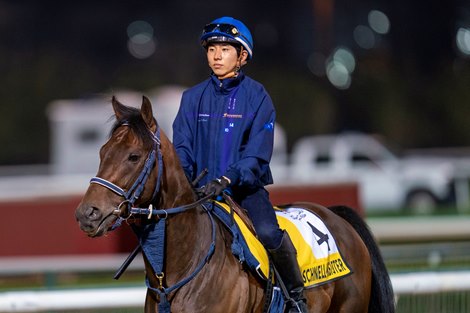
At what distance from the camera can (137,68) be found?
36.1 metres

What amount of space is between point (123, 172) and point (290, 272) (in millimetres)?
1491

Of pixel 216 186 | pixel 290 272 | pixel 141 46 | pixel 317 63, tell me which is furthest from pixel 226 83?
pixel 141 46

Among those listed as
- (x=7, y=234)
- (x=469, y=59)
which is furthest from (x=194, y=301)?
(x=469, y=59)

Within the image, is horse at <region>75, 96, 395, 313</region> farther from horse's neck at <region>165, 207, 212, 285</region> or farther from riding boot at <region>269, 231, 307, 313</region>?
riding boot at <region>269, 231, 307, 313</region>

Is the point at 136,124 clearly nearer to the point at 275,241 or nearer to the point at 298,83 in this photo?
the point at 275,241

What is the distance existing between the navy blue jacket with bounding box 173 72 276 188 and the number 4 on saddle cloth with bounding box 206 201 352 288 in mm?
239

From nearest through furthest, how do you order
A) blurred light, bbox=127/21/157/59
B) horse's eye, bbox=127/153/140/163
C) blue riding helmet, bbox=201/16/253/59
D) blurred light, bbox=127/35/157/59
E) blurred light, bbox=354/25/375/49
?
1. horse's eye, bbox=127/153/140/163
2. blue riding helmet, bbox=201/16/253/59
3. blurred light, bbox=354/25/375/49
4. blurred light, bbox=127/21/157/59
5. blurred light, bbox=127/35/157/59

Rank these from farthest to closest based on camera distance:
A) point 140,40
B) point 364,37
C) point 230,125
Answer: point 140,40 < point 364,37 < point 230,125

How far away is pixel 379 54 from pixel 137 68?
881cm

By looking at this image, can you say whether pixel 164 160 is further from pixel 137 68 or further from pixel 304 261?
pixel 137 68

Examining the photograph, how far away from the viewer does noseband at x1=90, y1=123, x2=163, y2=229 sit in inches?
193

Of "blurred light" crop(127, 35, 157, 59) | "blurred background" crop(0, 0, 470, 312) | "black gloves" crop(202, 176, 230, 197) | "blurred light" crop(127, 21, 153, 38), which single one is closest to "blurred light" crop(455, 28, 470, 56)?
"blurred background" crop(0, 0, 470, 312)

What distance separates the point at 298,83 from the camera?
33.5 metres

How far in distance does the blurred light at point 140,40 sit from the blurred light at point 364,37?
29.5 ft
